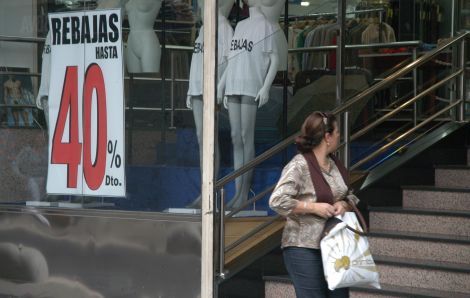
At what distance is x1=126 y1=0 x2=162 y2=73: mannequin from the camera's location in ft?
28.7

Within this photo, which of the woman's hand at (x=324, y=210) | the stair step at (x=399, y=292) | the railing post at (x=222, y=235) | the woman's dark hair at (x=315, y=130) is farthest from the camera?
the railing post at (x=222, y=235)

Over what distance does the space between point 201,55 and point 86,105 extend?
1.32 m

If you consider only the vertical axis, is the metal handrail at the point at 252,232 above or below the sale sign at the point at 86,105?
below

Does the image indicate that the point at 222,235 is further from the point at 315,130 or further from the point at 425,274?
the point at 315,130

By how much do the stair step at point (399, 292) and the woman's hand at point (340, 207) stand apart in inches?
75.2

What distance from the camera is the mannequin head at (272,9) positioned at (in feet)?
28.6

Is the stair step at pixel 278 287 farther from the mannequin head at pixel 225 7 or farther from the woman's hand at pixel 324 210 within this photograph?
the woman's hand at pixel 324 210

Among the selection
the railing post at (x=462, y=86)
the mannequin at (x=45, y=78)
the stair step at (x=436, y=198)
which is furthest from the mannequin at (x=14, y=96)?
the railing post at (x=462, y=86)

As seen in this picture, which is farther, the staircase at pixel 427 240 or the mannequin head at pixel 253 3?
the mannequin head at pixel 253 3

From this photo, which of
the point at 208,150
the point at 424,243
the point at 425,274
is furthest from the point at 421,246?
the point at 208,150

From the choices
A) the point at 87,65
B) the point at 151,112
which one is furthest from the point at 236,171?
the point at 87,65

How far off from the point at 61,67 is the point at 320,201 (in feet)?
13.1

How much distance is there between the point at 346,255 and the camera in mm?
5918

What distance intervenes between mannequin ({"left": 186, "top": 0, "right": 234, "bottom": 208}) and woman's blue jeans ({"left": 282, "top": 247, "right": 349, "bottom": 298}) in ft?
7.50
